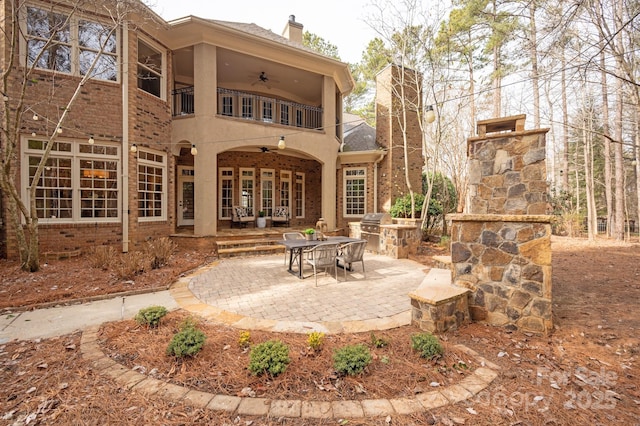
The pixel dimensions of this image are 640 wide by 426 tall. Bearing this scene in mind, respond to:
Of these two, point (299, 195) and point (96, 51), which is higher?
point (96, 51)

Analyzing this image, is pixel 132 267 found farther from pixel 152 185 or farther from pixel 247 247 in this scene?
pixel 152 185

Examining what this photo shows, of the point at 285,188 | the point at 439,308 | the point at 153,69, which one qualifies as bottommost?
the point at 439,308

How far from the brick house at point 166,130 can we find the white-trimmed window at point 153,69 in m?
0.05

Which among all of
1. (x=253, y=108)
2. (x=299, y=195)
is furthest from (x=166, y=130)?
(x=299, y=195)

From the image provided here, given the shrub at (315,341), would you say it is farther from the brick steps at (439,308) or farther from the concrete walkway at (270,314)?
the brick steps at (439,308)

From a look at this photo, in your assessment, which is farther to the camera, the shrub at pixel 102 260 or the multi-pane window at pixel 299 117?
the multi-pane window at pixel 299 117

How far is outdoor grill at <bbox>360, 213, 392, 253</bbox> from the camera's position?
8.38 metres

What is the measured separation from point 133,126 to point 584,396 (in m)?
9.94

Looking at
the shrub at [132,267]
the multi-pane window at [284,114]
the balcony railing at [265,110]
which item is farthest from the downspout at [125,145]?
the multi-pane window at [284,114]

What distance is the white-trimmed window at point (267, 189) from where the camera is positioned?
481 inches

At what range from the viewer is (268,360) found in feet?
7.54

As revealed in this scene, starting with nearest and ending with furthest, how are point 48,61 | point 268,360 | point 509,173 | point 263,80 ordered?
point 268,360
point 509,173
point 48,61
point 263,80

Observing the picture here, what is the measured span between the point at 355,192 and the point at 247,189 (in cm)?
486

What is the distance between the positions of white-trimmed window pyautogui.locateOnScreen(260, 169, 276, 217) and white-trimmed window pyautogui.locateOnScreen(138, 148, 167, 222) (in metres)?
4.26
